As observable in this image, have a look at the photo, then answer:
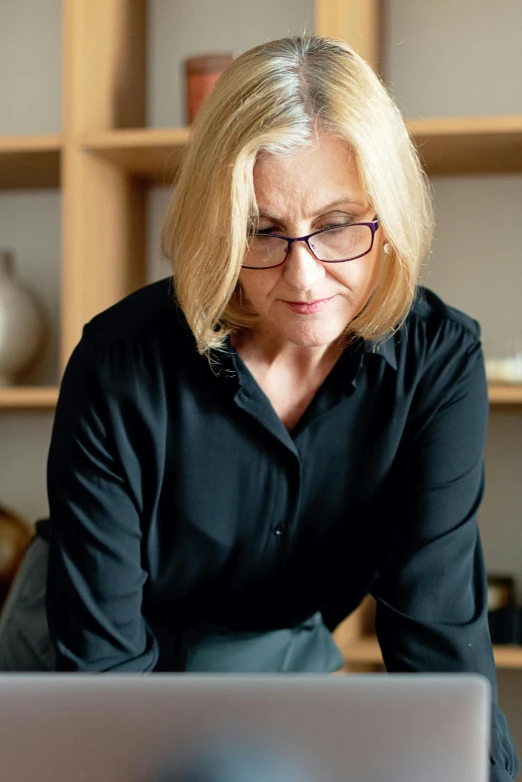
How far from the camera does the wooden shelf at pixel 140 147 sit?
1978 mm

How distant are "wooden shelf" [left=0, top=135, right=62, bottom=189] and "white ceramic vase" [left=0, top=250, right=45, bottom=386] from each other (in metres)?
0.18

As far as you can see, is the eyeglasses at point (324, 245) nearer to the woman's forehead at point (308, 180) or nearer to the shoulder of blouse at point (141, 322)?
the woman's forehead at point (308, 180)

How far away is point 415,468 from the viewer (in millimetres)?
1300

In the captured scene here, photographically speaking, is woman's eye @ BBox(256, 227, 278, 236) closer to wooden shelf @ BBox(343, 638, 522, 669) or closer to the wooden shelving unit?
the wooden shelving unit

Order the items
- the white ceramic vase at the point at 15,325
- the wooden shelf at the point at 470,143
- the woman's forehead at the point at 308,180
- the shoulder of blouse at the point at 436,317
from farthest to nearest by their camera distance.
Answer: the white ceramic vase at the point at 15,325
the wooden shelf at the point at 470,143
the shoulder of blouse at the point at 436,317
the woman's forehead at the point at 308,180

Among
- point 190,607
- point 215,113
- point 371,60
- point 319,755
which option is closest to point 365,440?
point 190,607

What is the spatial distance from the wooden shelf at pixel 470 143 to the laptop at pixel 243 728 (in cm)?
140

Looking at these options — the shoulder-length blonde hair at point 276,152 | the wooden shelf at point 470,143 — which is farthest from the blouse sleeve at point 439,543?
the wooden shelf at point 470,143

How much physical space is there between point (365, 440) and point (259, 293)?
270 mm

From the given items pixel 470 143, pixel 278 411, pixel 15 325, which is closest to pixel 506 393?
pixel 470 143

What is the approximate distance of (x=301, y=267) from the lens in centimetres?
115

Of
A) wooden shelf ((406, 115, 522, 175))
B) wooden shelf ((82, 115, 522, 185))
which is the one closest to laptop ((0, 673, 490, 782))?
wooden shelf ((82, 115, 522, 185))

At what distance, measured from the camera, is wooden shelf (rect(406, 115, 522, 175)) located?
6.12ft

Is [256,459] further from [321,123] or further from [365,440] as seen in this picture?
[321,123]
